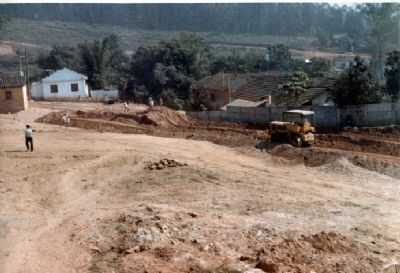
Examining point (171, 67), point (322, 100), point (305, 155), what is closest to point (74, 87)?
point (171, 67)

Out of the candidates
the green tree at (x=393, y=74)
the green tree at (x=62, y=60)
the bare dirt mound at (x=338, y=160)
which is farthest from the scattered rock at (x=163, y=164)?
the green tree at (x=62, y=60)

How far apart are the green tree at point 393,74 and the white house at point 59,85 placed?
80.7 feet

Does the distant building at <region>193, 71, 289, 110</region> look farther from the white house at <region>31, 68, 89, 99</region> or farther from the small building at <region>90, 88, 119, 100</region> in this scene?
the white house at <region>31, 68, 89, 99</region>

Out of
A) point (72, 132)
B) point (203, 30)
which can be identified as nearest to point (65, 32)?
point (203, 30)

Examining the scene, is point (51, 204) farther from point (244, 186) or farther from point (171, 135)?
point (171, 135)

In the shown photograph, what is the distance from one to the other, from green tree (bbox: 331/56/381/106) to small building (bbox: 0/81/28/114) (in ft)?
54.3

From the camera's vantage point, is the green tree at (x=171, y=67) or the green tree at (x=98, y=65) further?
the green tree at (x=98, y=65)

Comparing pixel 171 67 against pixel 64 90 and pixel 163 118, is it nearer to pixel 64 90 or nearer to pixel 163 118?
pixel 64 90

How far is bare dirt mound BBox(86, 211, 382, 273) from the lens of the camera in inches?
342

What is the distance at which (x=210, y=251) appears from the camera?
31.0 ft

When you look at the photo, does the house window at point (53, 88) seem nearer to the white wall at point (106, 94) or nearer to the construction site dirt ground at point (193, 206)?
the white wall at point (106, 94)

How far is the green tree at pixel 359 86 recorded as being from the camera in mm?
25500

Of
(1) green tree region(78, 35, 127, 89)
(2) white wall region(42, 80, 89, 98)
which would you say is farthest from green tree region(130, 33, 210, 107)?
(2) white wall region(42, 80, 89, 98)

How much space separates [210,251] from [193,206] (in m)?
3.12
